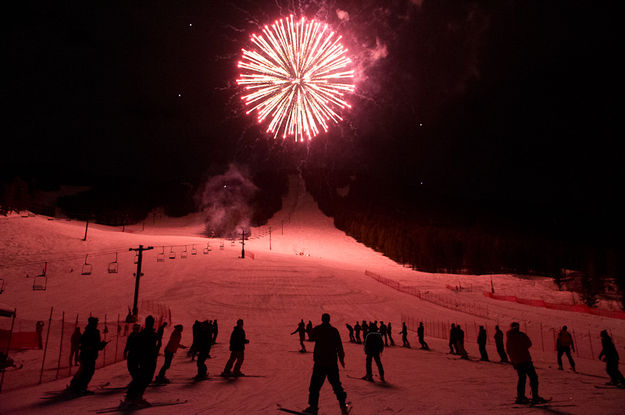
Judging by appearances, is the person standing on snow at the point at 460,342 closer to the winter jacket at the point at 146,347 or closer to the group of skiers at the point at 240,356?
the group of skiers at the point at 240,356

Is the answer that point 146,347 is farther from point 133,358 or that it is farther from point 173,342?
point 173,342

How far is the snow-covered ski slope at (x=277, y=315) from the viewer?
324 inches

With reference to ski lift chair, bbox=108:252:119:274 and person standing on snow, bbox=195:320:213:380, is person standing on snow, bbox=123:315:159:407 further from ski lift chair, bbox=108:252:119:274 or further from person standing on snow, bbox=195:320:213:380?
ski lift chair, bbox=108:252:119:274

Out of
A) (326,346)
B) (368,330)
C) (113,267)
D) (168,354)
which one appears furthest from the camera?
(113,267)

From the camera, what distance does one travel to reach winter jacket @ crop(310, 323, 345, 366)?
7.02 metres

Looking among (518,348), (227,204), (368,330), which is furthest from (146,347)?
(227,204)

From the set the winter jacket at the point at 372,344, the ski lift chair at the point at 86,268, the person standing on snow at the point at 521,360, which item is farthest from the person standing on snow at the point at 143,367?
the ski lift chair at the point at 86,268

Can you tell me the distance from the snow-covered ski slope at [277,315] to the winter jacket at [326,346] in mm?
1260

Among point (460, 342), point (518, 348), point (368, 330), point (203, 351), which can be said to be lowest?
point (368, 330)

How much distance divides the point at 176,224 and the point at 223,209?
28656mm

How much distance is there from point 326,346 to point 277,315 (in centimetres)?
2802

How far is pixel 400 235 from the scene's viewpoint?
98.1 m

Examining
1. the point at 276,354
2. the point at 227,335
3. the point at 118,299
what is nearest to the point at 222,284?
the point at 118,299

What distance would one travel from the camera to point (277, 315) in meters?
33.8
